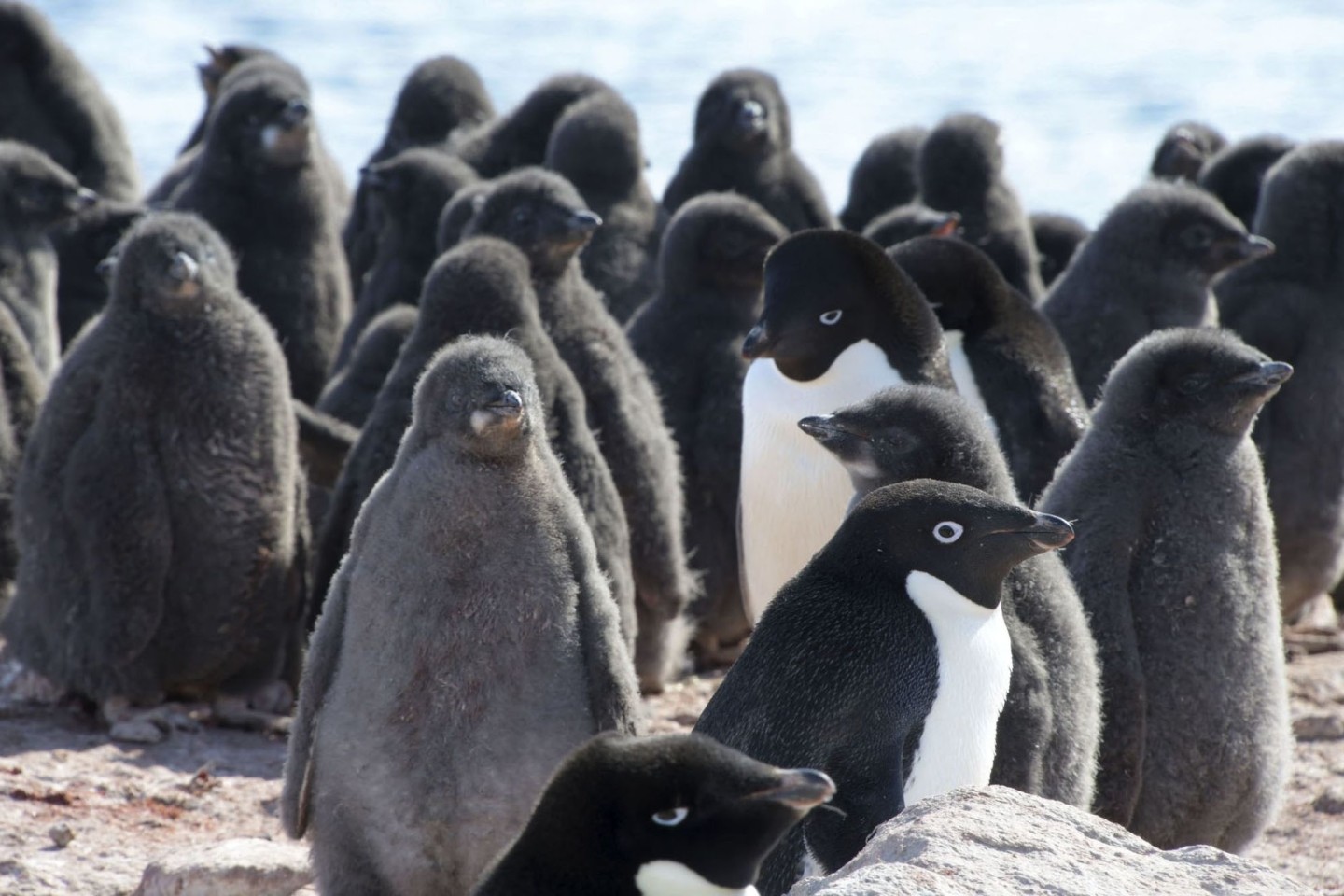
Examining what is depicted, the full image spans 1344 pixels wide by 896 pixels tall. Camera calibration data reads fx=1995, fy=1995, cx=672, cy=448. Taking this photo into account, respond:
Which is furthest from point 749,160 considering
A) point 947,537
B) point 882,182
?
point 947,537

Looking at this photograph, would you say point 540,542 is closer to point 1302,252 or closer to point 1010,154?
point 1302,252

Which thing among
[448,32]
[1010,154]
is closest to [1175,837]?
[1010,154]

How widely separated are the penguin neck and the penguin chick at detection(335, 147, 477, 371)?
5421 millimetres

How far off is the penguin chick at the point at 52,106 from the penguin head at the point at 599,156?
8.51 ft

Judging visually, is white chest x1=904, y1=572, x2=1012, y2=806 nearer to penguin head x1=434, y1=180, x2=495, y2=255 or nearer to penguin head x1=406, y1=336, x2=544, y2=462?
penguin head x1=406, y1=336, x2=544, y2=462

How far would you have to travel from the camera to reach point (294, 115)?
25.8ft

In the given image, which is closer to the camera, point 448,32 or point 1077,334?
point 1077,334

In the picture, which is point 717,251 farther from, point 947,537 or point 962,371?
point 947,537

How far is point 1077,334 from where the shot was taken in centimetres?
686

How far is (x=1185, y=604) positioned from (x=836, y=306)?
130cm

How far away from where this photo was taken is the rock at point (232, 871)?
3793mm

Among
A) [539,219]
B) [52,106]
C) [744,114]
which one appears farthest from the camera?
[52,106]

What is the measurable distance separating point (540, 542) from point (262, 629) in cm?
166

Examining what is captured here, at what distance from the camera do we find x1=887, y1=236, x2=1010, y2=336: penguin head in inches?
231
